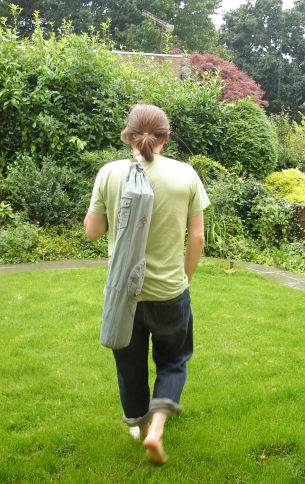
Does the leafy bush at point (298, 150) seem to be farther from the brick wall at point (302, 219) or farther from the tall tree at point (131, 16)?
the tall tree at point (131, 16)

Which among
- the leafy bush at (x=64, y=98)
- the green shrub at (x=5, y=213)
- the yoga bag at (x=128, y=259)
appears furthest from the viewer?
the leafy bush at (x=64, y=98)

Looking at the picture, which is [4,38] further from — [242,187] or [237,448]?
[237,448]

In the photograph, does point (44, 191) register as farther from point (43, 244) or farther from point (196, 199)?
point (196, 199)

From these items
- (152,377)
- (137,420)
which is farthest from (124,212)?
(152,377)

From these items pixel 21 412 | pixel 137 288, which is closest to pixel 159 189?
pixel 137 288

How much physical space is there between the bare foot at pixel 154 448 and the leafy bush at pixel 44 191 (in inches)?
238

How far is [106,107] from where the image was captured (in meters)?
8.44

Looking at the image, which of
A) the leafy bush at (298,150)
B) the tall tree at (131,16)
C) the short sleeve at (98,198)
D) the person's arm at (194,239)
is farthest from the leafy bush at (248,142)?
the tall tree at (131,16)

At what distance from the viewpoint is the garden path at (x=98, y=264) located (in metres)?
6.04

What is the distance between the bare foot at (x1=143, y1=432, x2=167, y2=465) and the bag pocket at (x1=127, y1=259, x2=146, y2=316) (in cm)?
55

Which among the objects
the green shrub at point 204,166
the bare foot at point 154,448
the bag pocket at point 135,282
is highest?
the green shrub at point 204,166

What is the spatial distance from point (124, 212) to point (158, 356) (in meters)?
0.80

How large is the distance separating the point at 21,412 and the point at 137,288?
1365 mm

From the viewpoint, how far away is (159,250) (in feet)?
6.57
